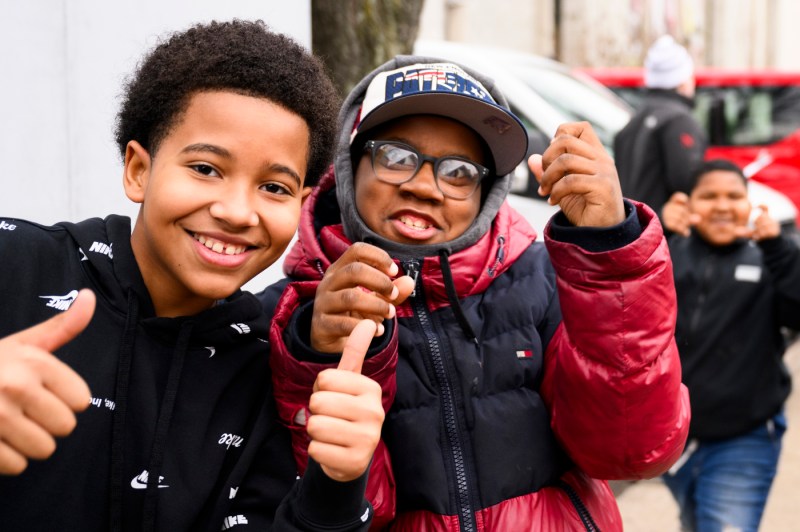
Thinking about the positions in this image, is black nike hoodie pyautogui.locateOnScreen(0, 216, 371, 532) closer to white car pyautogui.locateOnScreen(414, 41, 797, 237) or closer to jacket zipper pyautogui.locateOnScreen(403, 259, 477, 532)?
jacket zipper pyautogui.locateOnScreen(403, 259, 477, 532)

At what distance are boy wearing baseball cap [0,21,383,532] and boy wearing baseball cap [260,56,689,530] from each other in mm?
118

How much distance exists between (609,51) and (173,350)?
17.4 meters

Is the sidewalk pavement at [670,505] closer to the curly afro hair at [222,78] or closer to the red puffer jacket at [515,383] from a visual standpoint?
the red puffer jacket at [515,383]

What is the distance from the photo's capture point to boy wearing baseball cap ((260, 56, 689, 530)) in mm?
2000

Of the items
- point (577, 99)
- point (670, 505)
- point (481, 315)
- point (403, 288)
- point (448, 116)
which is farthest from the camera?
point (577, 99)

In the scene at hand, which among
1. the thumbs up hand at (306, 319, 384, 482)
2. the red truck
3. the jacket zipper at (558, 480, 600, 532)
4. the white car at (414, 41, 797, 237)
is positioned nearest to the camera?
the thumbs up hand at (306, 319, 384, 482)

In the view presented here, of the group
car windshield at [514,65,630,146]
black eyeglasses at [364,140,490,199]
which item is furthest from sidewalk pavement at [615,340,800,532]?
black eyeglasses at [364,140,490,199]

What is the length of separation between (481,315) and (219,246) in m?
0.62

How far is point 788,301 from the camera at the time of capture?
3975mm

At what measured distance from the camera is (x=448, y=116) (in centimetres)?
237

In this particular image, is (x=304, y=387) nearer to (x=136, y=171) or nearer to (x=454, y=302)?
(x=454, y=302)

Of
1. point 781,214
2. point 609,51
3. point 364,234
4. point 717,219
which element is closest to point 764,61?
point 609,51

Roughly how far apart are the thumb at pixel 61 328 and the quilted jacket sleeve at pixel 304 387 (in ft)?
1.77

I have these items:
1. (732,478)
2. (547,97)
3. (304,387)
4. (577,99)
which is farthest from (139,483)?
(577,99)
